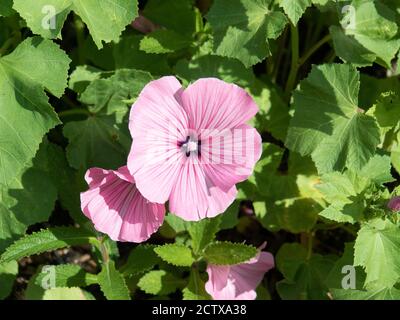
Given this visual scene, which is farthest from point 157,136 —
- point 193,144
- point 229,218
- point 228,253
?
point 229,218

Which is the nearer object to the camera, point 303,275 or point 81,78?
point 81,78

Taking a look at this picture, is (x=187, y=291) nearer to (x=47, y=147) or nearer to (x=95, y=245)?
(x=95, y=245)

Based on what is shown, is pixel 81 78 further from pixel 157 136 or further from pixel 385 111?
pixel 385 111

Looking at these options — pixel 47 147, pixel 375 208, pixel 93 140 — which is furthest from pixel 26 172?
pixel 375 208

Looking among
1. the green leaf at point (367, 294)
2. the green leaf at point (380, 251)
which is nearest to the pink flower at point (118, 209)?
the green leaf at point (380, 251)

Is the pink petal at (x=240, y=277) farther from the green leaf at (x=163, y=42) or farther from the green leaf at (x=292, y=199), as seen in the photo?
the green leaf at (x=163, y=42)

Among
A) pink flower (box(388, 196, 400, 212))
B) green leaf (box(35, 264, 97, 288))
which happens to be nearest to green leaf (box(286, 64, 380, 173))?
pink flower (box(388, 196, 400, 212))
